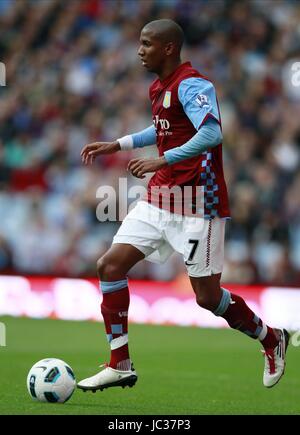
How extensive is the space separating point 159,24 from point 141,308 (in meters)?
7.81

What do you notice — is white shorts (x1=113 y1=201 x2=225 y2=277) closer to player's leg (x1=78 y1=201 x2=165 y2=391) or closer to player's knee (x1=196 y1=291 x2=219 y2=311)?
player's leg (x1=78 y1=201 x2=165 y2=391)

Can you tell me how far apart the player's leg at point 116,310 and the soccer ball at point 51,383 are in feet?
0.38

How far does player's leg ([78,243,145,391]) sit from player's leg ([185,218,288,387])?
37cm

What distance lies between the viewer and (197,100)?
6598 mm

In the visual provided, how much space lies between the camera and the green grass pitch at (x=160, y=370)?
22.5 feet

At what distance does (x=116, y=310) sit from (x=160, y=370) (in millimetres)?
2677

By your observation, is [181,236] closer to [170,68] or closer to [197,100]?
[197,100]

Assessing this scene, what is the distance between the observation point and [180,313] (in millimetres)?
14133

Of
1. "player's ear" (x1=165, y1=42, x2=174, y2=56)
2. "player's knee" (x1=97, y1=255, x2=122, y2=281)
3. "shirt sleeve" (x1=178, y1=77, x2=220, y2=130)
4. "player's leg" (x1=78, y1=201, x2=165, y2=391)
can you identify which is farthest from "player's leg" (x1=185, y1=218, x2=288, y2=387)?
"player's ear" (x1=165, y1=42, x2=174, y2=56)

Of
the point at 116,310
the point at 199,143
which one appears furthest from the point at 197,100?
the point at 116,310

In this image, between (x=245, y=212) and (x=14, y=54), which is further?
(x=14, y=54)

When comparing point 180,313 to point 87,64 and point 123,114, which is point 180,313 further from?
point 87,64

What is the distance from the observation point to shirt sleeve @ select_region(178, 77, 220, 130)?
21.5 feet
